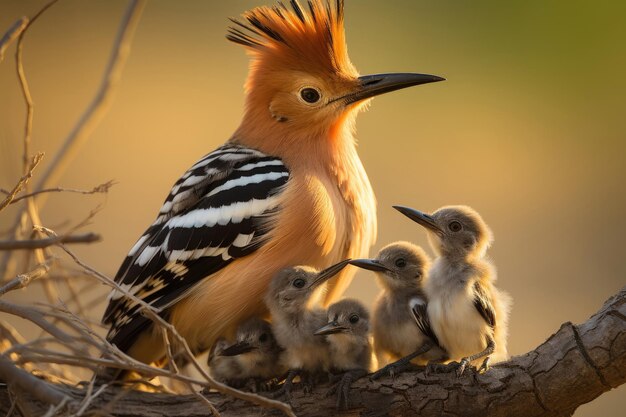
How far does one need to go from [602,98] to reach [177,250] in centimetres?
645

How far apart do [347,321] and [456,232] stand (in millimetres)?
662

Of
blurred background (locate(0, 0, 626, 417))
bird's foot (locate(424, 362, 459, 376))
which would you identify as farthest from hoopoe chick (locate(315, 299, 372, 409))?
blurred background (locate(0, 0, 626, 417))

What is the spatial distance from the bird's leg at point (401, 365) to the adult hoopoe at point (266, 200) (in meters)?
0.68

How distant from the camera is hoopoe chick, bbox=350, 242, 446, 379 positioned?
4.11m

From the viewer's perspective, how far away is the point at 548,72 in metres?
10.1

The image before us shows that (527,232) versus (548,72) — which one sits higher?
(548,72)

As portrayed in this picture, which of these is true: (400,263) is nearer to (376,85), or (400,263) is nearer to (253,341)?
(253,341)

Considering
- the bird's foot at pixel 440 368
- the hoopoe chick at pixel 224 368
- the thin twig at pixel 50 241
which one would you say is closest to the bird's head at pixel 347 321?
the bird's foot at pixel 440 368

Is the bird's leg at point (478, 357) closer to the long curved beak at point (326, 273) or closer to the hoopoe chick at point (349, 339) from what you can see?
the hoopoe chick at point (349, 339)

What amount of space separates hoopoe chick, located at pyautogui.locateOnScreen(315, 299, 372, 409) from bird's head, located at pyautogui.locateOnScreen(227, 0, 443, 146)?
3.65 ft

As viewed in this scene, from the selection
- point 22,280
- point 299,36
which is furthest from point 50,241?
point 299,36

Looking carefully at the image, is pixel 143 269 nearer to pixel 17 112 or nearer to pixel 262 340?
pixel 262 340

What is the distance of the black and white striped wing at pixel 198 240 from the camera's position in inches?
177

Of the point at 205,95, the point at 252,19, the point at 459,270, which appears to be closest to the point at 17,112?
the point at 205,95
